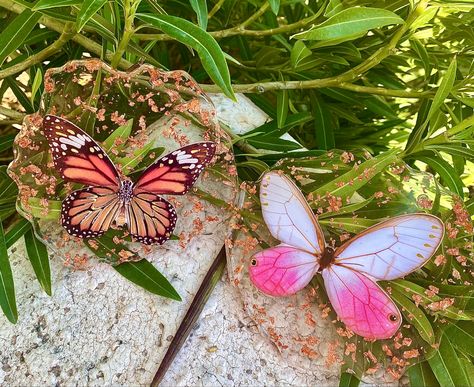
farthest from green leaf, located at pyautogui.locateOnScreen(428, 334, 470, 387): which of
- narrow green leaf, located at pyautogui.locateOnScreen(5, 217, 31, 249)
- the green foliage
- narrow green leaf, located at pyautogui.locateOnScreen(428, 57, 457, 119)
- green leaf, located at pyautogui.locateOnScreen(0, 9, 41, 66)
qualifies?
green leaf, located at pyautogui.locateOnScreen(0, 9, 41, 66)

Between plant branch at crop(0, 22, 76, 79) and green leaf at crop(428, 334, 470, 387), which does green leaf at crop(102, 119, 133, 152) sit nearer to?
plant branch at crop(0, 22, 76, 79)

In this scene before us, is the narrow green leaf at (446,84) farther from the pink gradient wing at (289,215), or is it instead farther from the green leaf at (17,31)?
the green leaf at (17,31)

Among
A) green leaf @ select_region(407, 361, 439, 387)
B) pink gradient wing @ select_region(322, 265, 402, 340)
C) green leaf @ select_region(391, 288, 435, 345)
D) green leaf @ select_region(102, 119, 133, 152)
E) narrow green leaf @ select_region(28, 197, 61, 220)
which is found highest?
green leaf @ select_region(102, 119, 133, 152)

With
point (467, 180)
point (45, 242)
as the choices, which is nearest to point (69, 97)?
point (45, 242)

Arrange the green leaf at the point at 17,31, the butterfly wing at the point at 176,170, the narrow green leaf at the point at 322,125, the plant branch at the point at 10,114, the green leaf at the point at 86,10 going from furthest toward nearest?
the narrow green leaf at the point at 322,125, the plant branch at the point at 10,114, the green leaf at the point at 17,31, the butterfly wing at the point at 176,170, the green leaf at the point at 86,10

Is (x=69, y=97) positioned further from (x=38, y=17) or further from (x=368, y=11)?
(x=368, y=11)

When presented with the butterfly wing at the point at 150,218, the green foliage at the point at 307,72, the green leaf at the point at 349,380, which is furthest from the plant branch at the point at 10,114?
the green leaf at the point at 349,380

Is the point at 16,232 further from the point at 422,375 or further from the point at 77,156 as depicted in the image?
the point at 422,375
